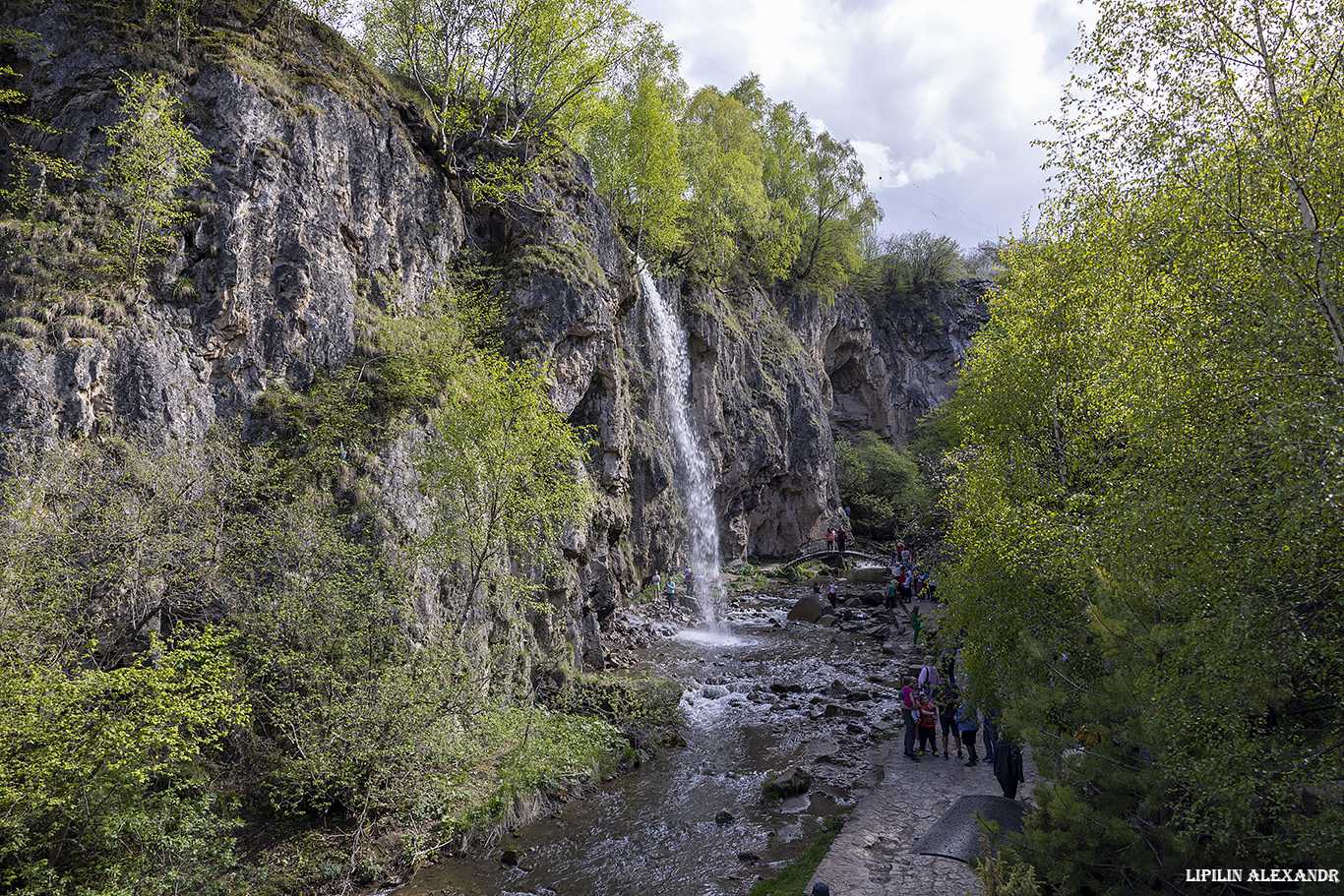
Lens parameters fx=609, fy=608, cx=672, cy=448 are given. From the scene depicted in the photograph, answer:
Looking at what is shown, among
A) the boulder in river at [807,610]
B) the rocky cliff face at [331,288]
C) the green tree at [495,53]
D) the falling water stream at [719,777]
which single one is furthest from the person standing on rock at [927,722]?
the green tree at [495,53]

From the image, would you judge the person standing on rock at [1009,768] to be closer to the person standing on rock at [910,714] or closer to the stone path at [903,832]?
the stone path at [903,832]

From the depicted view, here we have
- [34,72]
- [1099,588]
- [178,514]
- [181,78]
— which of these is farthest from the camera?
[181,78]

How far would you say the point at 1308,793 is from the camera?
6219 mm

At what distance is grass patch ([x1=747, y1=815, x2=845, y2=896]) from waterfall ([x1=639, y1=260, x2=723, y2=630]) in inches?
764

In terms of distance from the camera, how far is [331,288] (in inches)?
588

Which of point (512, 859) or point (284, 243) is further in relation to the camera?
point (284, 243)

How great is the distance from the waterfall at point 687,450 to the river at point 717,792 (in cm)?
962

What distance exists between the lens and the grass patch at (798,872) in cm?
876

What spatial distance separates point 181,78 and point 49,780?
47.6 feet

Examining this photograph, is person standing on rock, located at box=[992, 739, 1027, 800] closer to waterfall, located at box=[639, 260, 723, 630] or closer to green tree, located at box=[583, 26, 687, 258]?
waterfall, located at box=[639, 260, 723, 630]

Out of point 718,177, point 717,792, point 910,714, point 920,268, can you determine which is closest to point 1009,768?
point 910,714

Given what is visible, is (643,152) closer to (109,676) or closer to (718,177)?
(718,177)

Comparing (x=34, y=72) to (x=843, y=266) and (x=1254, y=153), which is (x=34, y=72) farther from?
(x=843, y=266)

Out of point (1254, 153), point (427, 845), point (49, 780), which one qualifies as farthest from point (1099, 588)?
point (49, 780)
